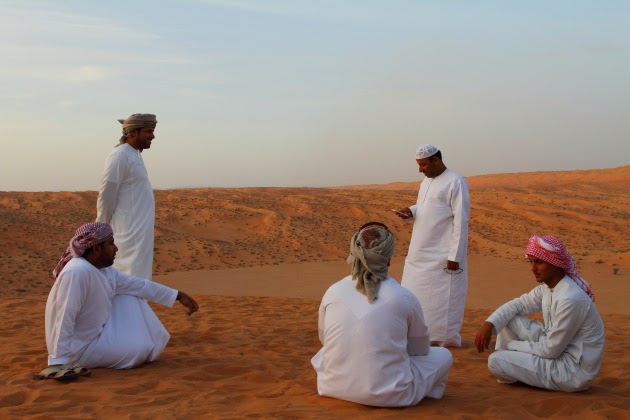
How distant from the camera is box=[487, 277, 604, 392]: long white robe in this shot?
4.42m

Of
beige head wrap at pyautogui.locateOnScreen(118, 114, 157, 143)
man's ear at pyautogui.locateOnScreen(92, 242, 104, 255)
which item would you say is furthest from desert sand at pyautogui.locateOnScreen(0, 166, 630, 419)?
beige head wrap at pyautogui.locateOnScreen(118, 114, 157, 143)

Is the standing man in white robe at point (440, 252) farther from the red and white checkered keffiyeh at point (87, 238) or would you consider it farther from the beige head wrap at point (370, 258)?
the red and white checkered keffiyeh at point (87, 238)

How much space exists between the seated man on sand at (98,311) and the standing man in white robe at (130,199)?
882mm

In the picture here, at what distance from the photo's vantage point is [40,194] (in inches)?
889

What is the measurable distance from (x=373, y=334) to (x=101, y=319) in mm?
2269

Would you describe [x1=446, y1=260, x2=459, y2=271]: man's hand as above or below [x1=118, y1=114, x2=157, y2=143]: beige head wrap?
below

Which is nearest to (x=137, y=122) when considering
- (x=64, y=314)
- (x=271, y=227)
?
(x=64, y=314)

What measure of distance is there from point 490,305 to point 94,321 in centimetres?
717

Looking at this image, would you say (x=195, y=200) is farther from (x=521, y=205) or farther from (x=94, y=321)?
(x=94, y=321)

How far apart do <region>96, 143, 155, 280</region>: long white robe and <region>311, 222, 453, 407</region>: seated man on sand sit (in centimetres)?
266

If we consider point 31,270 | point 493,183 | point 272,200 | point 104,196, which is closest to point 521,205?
point 272,200

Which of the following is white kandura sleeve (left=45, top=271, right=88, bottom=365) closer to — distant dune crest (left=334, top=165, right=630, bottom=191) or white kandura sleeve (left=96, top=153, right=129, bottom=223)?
white kandura sleeve (left=96, top=153, right=129, bottom=223)

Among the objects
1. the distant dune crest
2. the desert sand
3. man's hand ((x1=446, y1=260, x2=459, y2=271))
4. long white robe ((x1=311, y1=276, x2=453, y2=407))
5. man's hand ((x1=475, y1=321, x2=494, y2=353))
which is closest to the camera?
long white robe ((x1=311, y1=276, x2=453, y2=407))

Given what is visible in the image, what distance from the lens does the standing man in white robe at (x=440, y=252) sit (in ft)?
21.0
